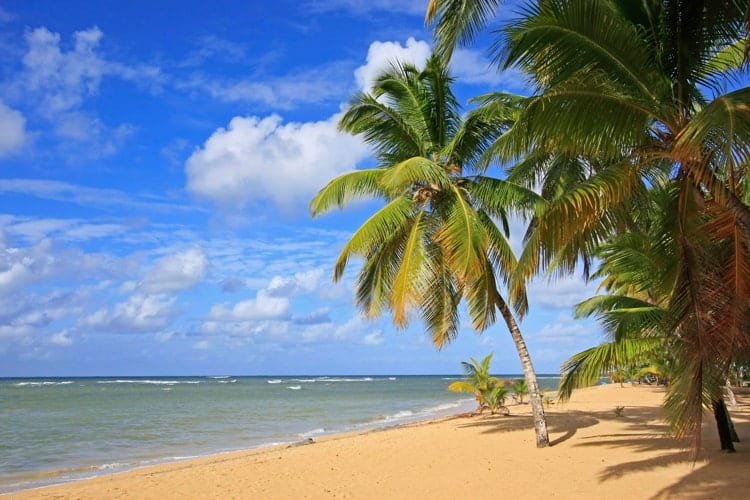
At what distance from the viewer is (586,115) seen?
5449mm

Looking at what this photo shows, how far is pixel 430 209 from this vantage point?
37.3ft

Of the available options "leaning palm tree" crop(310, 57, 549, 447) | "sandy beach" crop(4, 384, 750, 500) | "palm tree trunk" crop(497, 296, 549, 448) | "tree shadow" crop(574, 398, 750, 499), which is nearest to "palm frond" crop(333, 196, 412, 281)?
"leaning palm tree" crop(310, 57, 549, 447)

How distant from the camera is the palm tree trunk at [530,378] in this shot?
10.5m

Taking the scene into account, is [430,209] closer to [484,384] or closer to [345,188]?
[345,188]

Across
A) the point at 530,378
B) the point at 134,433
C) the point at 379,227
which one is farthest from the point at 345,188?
the point at 134,433

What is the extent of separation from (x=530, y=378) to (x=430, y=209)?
3709 millimetres

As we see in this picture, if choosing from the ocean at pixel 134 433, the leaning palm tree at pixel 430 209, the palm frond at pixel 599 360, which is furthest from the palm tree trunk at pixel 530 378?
the ocean at pixel 134 433

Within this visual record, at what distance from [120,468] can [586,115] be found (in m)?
12.4

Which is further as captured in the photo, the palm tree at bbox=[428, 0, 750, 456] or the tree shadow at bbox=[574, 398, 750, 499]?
the tree shadow at bbox=[574, 398, 750, 499]

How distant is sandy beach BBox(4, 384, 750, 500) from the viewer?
7.32 meters

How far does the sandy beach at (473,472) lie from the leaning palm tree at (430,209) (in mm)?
1480

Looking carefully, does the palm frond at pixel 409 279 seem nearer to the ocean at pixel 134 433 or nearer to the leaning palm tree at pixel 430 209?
the leaning palm tree at pixel 430 209

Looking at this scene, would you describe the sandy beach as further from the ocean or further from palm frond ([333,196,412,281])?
palm frond ([333,196,412,281])

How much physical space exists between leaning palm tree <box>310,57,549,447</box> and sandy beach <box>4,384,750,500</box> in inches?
58.3
